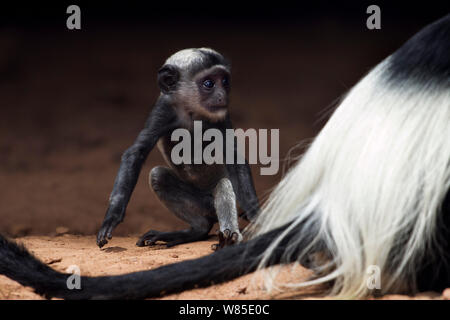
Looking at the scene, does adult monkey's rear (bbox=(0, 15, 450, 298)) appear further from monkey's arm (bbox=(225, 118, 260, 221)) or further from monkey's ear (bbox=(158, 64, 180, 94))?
monkey's ear (bbox=(158, 64, 180, 94))

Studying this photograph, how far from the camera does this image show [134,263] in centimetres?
154

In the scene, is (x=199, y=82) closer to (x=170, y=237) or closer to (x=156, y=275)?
(x=170, y=237)

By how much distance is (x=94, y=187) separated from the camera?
9.61 ft

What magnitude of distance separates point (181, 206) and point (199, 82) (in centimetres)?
49

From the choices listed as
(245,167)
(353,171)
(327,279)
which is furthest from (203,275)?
(245,167)

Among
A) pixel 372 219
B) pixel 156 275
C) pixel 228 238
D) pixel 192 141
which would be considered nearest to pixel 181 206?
pixel 192 141

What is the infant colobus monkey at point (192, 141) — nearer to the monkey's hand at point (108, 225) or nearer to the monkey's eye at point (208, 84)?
the monkey's eye at point (208, 84)

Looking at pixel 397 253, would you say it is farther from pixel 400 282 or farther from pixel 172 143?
pixel 172 143

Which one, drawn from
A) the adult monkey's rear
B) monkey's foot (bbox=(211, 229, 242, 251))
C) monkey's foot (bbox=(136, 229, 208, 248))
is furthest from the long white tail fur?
monkey's foot (bbox=(136, 229, 208, 248))

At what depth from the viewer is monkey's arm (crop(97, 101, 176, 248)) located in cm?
176

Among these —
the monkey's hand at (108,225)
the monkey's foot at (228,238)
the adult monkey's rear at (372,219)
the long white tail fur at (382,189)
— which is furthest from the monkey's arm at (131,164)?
the long white tail fur at (382,189)

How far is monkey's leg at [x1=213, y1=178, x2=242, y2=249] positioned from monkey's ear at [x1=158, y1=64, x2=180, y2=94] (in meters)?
0.42

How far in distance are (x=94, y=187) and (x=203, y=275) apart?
186 centimetres

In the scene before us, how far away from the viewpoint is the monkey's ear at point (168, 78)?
6.68ft
